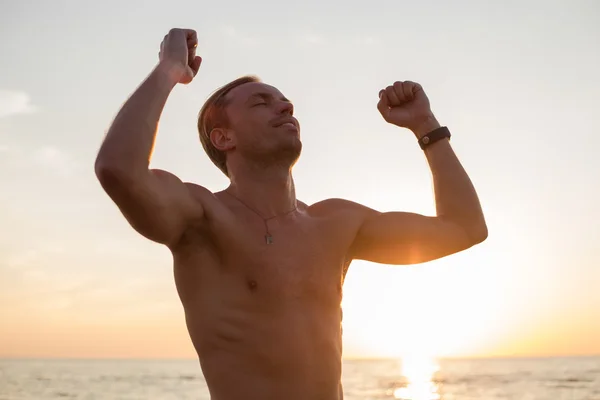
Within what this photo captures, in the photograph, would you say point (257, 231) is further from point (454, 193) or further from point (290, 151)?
point (454, 193)

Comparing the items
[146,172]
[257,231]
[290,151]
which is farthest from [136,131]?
[290,151]

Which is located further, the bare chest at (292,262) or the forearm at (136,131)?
the bare chest at (292,262)

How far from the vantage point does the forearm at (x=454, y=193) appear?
3590mm

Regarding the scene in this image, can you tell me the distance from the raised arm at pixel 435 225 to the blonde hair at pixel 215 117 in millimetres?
727

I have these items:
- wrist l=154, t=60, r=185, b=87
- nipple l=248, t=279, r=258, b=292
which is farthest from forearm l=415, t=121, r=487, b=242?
wrist l=154, t=60, r=185, b=87

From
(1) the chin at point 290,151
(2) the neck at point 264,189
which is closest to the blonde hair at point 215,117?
(2) the neck at point 264,189

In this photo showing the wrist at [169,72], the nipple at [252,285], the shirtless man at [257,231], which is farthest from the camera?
the nipple at [252,285]

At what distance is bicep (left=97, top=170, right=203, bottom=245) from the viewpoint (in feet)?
8.68

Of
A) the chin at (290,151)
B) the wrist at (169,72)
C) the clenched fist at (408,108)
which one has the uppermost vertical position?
the clenched fist at (408,108)

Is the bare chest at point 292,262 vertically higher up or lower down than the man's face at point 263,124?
lower down

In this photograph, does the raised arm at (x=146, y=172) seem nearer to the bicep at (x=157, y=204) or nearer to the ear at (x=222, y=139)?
the bicep at (x=157, y=204)

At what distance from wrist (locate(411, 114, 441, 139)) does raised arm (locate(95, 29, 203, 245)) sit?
1.30 metres

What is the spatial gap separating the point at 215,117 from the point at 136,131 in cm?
94

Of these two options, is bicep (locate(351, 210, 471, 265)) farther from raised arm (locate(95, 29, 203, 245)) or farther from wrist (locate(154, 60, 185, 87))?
wrist (locate(154, 60, 185, 87))
